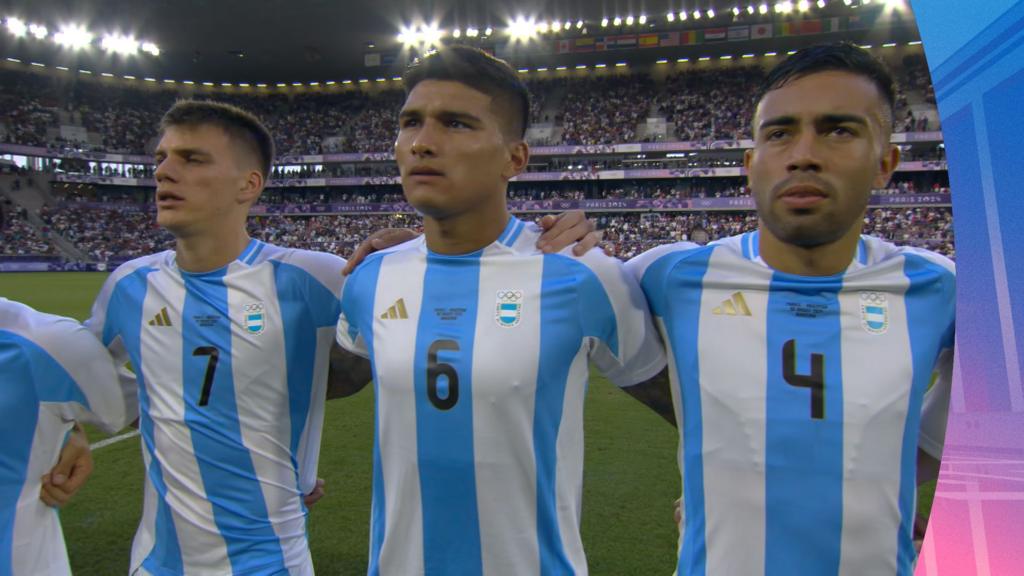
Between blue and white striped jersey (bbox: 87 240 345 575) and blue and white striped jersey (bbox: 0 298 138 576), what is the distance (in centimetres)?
20

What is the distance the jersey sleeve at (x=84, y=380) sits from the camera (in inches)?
79.9

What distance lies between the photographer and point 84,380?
2.14 metres

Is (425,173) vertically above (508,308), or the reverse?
(425,173)

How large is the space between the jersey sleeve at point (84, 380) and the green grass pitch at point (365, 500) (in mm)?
2068

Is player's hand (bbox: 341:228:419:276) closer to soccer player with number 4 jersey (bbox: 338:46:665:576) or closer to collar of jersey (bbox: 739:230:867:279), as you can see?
soccer player with number 4 jersey (bbox: 338:46:665:576)

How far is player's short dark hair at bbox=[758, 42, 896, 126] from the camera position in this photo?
1.61 metres

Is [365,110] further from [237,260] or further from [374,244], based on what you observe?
[374,244]

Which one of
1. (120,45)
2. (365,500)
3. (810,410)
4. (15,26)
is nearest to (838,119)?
(810,410)

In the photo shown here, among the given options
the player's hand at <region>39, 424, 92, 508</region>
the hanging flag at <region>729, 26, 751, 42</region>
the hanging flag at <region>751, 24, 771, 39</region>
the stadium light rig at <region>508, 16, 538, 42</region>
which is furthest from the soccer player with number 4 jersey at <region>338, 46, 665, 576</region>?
the hanging flag at <region>729, 26, 751, 42</region>

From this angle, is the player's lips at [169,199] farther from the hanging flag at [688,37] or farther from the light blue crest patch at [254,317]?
the hanging flag at [688,37]

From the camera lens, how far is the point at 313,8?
29.2 meters

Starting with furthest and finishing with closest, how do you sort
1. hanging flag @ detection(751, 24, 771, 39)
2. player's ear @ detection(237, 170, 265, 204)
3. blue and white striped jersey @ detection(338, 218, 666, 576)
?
hanging flag @ detection(751, 24, 771, 39), player's ear @ detection(237, 170, 265, 204), blue and white striped jersey @ detection(338, 218, 666, 576)

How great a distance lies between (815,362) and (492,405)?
82 cm

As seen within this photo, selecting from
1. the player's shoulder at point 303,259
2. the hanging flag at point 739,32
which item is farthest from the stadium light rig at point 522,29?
the player's shoulder at point 303,259
